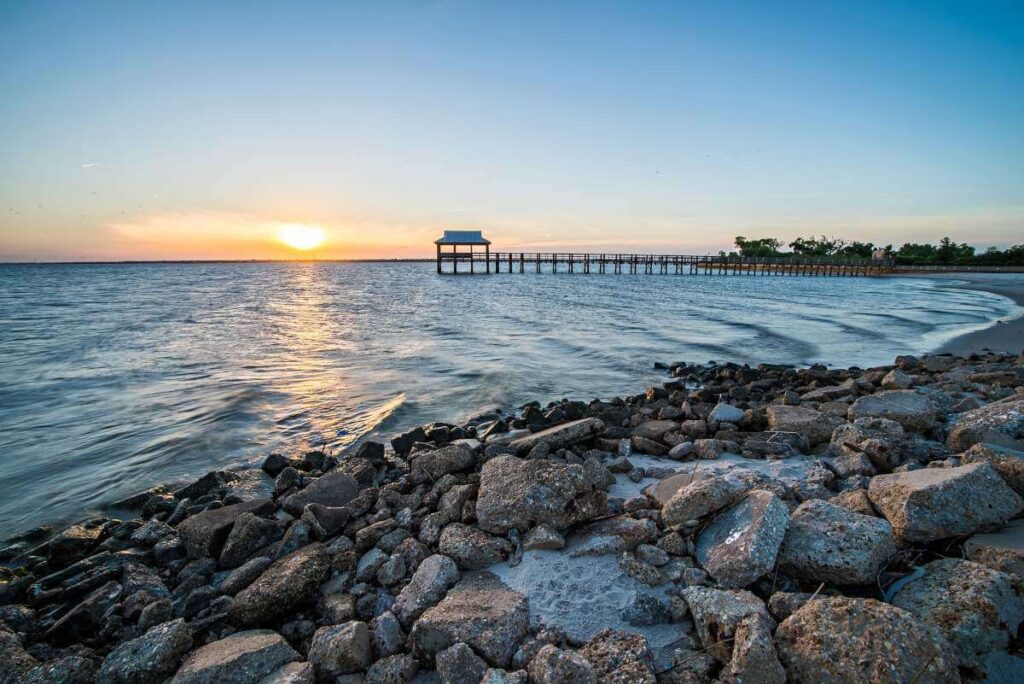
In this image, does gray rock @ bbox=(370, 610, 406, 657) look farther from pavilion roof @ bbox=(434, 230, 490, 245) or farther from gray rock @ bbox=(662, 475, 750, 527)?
pavilion roof @ bbox=(434, 230, 490, 245)

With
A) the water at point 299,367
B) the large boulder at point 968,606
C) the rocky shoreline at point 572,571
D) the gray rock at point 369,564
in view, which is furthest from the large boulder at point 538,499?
the water at point 299,367

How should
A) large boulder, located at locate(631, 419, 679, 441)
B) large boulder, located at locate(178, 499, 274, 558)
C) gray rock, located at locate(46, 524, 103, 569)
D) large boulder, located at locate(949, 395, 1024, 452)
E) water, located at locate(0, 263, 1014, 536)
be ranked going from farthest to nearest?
water, located at locate(0, 263, 1014, 536), large boulder, located at locate(631, 419, 679, 441), large boulder, located at locate(949, 395, 1024, 452), gray rock, located at locate(46, 524, 103, 569), large boulder, located at locate(178, 499, 274, 558)

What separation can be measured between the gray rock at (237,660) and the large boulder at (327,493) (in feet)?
5.59

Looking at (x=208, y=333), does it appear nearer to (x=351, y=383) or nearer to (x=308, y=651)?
(x=351, y=383)

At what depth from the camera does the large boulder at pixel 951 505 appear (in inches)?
117

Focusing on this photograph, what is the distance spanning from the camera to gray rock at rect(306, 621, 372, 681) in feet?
8.57

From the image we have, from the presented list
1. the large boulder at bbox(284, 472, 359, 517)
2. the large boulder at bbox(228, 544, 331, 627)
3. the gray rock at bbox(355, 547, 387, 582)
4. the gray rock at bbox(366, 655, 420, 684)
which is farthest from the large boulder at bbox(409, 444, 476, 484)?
the gray rock at bbox(366, 655, 420, 684)

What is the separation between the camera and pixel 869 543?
2.81 meters

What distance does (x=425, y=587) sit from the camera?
3088mm

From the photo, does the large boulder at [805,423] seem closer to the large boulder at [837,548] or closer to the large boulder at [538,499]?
the large boulder at [837,548]

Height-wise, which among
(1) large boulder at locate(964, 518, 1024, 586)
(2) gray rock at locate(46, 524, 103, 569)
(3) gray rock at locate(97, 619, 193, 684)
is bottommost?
(2) gray rock at locate(46, 524, 103, 569)

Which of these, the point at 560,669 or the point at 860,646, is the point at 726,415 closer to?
the point at 860,646

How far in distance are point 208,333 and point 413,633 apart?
1964 centimetres

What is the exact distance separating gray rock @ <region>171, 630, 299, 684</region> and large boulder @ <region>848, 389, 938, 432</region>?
6115 mm
